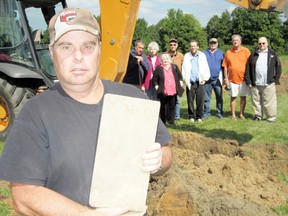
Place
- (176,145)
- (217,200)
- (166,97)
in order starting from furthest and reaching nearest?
(166,97) → (176,145) → (217,200)

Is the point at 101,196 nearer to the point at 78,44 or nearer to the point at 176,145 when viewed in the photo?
the point at 78,44

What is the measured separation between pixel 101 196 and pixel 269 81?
7.71 metres

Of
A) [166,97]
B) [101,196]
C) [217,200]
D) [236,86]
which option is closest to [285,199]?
[217,200]

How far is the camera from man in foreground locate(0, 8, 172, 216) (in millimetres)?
1482

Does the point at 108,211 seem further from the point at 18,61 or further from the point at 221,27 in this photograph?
the point at 221,27

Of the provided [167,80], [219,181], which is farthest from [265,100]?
[219,181]

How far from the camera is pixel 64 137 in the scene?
5.18 ft

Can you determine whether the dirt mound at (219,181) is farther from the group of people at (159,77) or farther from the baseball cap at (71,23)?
the baseball cap at (71,23)

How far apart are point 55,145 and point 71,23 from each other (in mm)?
491

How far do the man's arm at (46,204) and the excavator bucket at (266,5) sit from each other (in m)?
4.68

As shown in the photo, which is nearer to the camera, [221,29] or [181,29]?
[221,29]

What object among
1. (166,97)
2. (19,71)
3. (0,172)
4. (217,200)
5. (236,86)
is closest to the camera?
(0,172)

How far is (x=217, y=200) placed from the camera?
4082 mm

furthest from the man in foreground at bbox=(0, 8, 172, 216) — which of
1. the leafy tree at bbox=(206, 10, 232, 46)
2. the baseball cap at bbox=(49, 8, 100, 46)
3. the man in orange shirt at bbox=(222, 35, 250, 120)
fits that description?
the leafy tree at bbox=(206, 10, 232, 46)
